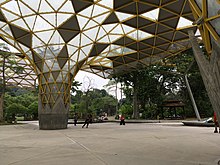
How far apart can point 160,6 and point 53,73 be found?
14331 mm

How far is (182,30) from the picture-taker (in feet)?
71.0

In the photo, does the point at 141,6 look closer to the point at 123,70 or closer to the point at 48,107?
the point at 48,107

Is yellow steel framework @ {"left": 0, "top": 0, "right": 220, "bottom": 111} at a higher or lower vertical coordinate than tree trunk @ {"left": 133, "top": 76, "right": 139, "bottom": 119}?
higher

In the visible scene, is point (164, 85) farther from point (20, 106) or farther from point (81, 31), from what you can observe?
point (20, 106)

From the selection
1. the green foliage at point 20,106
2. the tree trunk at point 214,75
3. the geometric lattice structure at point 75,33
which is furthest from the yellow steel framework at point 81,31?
the green foliage at point 20,106

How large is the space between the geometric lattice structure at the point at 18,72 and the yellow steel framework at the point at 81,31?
13.1 metres

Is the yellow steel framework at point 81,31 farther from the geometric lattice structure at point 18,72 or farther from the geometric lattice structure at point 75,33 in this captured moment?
the geometric lattice structure at point 18,72

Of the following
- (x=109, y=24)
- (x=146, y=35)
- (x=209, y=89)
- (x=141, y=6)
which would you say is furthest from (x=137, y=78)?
(x=209, y=89)

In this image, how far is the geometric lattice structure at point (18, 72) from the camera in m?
34.2

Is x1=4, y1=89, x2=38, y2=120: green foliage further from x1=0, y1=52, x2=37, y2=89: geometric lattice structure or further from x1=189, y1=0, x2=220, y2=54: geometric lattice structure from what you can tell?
x1=189, y1=0, x2=220, y2=54: geometric lattice structure

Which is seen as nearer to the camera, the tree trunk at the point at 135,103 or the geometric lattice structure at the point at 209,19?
the geometric lattice structure at the point at 209,19

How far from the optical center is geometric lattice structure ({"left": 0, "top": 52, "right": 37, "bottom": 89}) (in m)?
34.2

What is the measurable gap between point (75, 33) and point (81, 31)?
0.73m

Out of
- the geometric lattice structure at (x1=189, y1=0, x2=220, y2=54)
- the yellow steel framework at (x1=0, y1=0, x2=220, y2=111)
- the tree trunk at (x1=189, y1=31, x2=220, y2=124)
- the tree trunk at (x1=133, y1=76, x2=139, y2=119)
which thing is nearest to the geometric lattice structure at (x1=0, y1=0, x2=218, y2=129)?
the yellow steel framework at (x1=0, y1=0, x2=220, y2=111)
